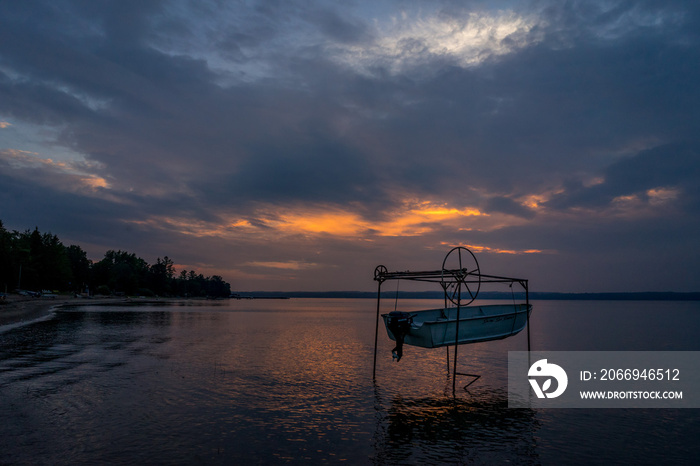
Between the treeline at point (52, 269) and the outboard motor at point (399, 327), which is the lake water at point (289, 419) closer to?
the outboard motor at point (399, 327)

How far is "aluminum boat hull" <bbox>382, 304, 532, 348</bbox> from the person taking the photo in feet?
69.0

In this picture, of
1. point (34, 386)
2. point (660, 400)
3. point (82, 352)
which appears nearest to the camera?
point (34, 386)

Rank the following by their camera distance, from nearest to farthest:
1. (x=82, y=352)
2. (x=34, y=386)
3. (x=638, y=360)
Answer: (x=34, y=386)
(x=82, y=352)
(x=638, y=360)

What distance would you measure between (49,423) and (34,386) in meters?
6.58

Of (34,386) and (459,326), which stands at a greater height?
(459,326)

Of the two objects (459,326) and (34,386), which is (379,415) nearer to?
(459,326)

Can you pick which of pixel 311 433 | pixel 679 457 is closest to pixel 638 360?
pixel 679 457

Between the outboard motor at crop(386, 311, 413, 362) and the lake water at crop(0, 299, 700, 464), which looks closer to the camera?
the lake water at crop(0, 299, 700, 464)

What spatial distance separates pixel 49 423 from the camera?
557 inches

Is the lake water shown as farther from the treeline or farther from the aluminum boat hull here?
the treeline

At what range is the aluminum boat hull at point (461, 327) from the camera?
2103 centimetres

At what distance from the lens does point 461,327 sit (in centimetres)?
2189

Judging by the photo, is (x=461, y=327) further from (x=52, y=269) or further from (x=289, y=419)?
(x=52, y=269)

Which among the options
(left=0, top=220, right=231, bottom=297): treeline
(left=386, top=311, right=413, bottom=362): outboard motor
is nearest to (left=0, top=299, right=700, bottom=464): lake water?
(left=386, top=311, right=413, bottom=362): outboard motor
